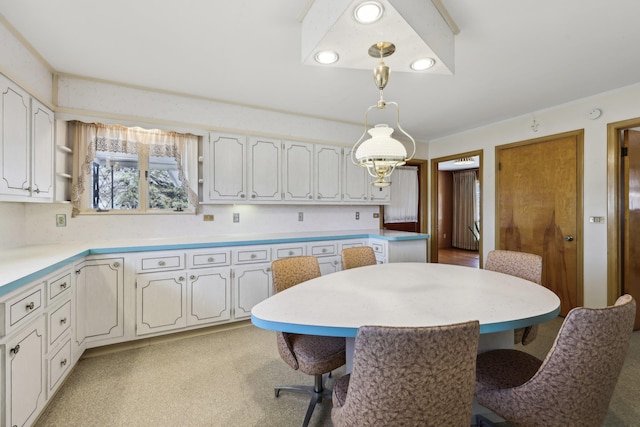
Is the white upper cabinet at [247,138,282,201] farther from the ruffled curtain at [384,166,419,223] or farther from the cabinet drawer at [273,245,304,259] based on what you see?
the ruffled curtain at [384,166,419,223]

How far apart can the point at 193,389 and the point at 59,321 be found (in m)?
0.97

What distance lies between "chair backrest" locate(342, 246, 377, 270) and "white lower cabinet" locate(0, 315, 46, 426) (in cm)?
197

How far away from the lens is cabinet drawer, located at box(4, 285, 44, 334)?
1368 millimetres

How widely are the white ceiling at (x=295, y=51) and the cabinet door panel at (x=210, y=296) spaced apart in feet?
5.99

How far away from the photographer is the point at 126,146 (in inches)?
114

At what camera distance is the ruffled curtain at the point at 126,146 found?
2.69 metres

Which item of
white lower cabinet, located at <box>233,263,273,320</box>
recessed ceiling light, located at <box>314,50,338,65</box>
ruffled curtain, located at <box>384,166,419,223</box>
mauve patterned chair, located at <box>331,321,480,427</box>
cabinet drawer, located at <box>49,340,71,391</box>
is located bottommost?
cabinet drawer, located at <box>49,340,71,391</box>

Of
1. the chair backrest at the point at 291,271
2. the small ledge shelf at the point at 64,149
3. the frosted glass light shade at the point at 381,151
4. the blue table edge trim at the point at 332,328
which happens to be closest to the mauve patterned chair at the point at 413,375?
the blue table edge trim at the point at 332,328

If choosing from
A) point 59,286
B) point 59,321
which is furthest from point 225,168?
point 59,321

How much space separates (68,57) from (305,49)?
1960 mm

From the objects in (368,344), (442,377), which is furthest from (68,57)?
(442,377)

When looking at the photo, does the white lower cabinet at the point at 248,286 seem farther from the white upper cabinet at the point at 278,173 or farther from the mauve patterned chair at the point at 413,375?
the mauve patterned chair at the point at 413,375

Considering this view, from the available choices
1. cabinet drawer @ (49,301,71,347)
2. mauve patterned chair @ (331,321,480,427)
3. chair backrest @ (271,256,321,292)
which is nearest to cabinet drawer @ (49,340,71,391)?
cabinet drawer @ (49,301,71,347)

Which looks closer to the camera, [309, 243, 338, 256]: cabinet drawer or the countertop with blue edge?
the countertop with blue edge
